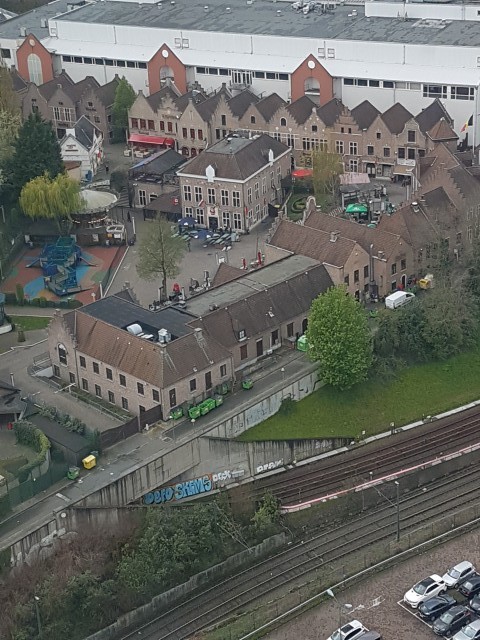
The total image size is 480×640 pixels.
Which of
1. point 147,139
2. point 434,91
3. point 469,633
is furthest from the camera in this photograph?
point 147,139

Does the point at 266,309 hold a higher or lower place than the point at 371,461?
higher

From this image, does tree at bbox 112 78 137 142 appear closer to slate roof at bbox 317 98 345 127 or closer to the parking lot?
slate roof at bbox 317 98 345 127

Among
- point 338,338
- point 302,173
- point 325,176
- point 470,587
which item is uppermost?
point 325,176

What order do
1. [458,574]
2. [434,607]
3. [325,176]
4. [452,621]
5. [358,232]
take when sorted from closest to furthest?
[452,621], [434,607], [458,574], [358,232], [325,176]

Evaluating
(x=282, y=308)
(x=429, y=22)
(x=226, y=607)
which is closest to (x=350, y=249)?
(x=282, y=308)

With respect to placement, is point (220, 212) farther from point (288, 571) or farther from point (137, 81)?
point (288, 571)

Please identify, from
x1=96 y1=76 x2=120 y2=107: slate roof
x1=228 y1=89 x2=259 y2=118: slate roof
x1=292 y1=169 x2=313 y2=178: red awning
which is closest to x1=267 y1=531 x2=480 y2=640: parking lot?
x1=292 y1=169 x2=313 y2=178: red awning

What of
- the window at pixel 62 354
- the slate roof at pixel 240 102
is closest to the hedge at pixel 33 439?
the window at pixel 62 354

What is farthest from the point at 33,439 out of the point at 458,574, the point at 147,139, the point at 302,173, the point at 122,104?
the point at 122,104

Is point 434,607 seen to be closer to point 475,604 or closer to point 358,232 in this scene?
point 475,604
